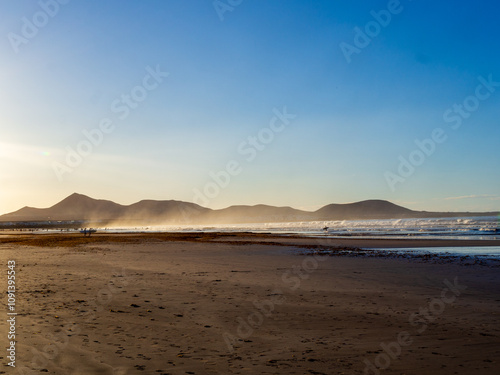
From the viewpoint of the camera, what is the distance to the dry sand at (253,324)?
6512 mm

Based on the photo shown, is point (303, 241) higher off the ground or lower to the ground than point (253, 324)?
higher

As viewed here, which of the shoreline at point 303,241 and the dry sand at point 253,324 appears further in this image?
the shoreline at point 303,241

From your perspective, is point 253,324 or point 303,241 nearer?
point 253,324

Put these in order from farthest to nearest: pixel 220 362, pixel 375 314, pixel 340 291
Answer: pixel 340 291
pixel 375 314
pixel 220 362

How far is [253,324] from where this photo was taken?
8.98 m

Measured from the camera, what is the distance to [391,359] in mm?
6797

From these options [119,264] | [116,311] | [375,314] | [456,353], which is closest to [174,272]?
[119,264]

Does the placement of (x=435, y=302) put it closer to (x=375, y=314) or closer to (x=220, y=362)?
(x=375, y=314)

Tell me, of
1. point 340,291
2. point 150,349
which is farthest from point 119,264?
point 150,349

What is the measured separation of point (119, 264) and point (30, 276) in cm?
544

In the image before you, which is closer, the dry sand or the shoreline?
the dry sand

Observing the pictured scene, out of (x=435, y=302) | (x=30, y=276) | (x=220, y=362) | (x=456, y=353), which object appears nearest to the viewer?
(x=220, y=362)

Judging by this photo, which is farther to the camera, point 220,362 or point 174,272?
point 174,272

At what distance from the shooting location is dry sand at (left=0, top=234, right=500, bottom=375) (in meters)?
6.51
